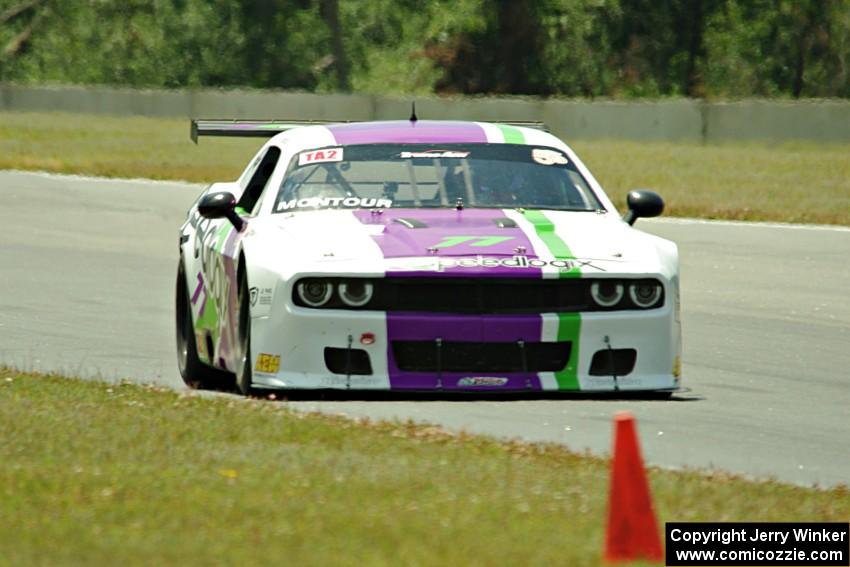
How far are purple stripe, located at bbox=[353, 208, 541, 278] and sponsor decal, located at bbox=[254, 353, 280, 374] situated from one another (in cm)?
64

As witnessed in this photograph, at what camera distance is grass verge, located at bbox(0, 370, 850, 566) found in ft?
17.3

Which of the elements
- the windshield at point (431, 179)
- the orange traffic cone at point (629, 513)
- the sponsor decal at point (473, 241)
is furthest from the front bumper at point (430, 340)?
the orange traffic cone at point (629, 513)

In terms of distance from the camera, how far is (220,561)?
5.06 m

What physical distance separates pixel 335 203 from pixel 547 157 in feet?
3.75

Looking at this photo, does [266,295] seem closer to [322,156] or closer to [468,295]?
[468,295]

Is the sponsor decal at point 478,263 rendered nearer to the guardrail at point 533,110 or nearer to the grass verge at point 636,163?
the grass verge at point 636,163

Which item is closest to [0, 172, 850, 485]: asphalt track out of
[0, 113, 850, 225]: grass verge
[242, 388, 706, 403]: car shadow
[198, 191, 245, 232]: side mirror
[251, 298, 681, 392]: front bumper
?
[242, 388, 706, 403]: car shadow

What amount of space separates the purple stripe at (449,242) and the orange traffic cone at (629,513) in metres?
3.47

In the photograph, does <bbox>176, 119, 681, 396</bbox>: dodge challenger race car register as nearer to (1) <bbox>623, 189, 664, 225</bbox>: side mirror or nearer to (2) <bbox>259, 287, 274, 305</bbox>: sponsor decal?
(2) <bbox>259, 287, 274, 305</bbox>: sponsor decal

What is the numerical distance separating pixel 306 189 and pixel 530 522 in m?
4.13

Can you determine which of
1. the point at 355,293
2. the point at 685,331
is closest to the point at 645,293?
the point at 355,293

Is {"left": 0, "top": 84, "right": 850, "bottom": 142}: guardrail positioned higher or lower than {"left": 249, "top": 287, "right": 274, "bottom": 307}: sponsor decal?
lower

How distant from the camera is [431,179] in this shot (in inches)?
377

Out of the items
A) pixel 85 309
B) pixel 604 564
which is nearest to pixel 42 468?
pixel 604 564
